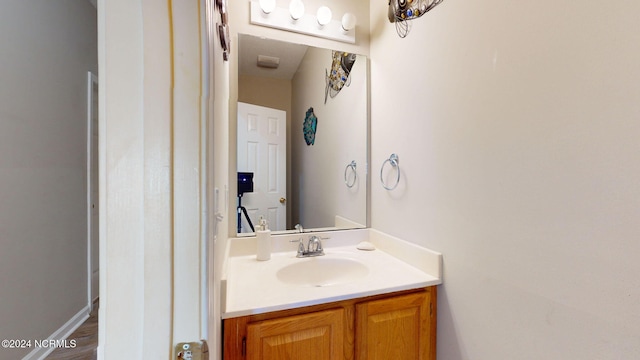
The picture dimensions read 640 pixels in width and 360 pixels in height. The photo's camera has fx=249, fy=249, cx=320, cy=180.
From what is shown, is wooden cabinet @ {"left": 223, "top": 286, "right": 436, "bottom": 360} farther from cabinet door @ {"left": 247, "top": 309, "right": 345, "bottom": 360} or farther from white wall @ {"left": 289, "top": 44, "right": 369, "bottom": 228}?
Result: white wall @ {"left": 289, "top": 44, "right": 369, "bottom": 228}

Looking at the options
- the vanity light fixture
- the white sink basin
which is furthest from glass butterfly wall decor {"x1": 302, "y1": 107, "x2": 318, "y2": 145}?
the white sink basin

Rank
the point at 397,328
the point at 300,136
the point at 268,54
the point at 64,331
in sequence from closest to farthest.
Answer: the point at 397,328 < the point at 268,54 < the point at 300,136 < the point at 64,331

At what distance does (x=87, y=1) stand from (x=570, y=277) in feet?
11.3

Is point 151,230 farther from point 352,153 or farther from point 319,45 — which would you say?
point 319,45

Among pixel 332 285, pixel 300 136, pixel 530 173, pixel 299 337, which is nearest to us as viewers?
pixel 530 173

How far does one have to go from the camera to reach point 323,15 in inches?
58.6

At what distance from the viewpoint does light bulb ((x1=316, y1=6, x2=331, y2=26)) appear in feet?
4.88

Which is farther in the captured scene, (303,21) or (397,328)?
(303,21)

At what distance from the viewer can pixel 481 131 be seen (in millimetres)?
890

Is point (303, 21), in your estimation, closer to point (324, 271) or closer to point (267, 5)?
point (267, 5)

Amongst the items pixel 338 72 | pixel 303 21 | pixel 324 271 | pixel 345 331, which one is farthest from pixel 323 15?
pixel 345 331

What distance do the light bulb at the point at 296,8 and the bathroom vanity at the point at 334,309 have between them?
4.50 feet

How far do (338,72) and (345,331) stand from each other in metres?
1.44

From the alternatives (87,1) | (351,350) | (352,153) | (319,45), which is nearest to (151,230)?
(351,350)
